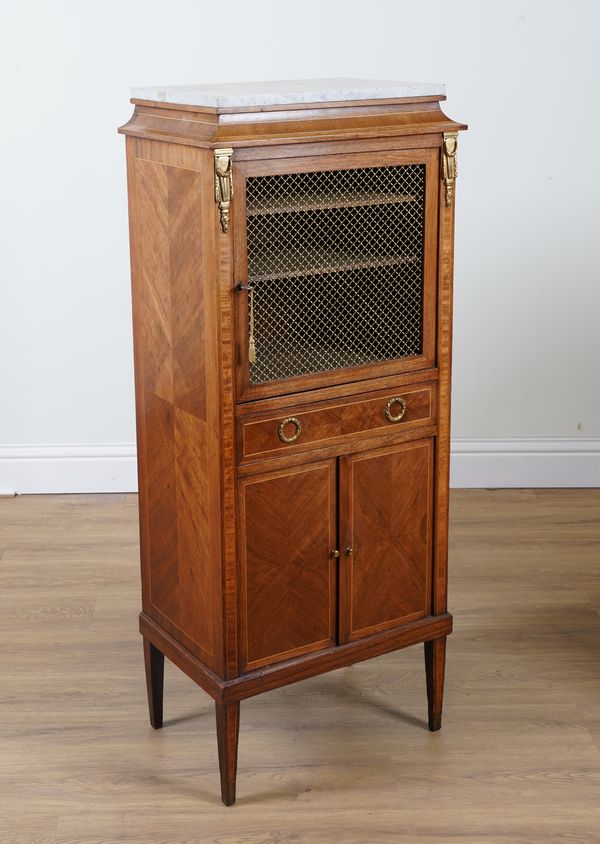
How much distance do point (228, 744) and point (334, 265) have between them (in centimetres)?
106

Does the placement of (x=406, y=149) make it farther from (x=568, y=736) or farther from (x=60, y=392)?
(x=60, y=392)

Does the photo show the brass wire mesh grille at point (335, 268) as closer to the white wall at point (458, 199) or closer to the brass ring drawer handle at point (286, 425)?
the brass ring drawer handle at point (286, 425)

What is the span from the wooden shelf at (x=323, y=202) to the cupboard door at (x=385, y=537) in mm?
555

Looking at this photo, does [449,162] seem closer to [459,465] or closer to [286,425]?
[286,425]

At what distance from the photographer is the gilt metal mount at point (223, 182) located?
7.61 feet

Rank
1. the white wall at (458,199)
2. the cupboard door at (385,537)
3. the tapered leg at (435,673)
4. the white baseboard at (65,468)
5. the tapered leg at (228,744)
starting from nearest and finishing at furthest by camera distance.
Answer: the tapered leg at (228,744) → the cupboard door at (385,537) → the tapered leg at (435,673) → the white wall at (458,199) → the white baseboard at (65,468)

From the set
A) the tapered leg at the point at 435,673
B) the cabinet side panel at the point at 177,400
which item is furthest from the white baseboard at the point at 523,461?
the cabinet side panel at the point at 177,400

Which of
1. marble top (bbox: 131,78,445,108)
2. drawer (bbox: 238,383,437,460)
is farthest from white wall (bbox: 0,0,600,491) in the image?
drawer (bbox: 238,383,437,460)

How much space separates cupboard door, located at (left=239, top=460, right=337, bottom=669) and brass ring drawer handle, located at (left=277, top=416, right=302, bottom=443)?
0.07 meters

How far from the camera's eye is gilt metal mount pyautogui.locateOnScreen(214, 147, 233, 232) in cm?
232

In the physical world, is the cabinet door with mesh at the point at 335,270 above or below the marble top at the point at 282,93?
below

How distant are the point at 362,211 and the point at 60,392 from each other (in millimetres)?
2148

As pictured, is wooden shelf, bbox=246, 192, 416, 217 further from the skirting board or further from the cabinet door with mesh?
the skirting board

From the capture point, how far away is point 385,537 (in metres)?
2.83
